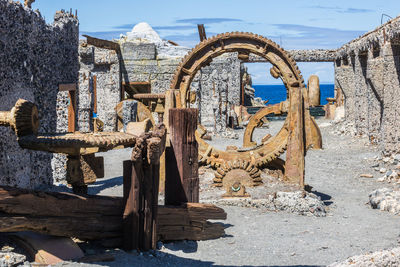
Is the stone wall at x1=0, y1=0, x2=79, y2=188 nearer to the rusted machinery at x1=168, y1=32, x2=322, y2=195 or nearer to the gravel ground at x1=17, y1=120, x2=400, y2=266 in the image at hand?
the gravel ground at x1=17, y1=120, x2=400, y2=266

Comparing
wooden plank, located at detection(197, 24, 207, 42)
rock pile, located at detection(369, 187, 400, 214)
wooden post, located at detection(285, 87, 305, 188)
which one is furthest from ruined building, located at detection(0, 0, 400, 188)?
rock pile, located at detection(369, 187, 400, 214)

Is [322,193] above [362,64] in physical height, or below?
below

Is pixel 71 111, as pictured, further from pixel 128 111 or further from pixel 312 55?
pixel 312 55

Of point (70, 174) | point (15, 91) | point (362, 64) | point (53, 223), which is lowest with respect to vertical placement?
point (53, 223)

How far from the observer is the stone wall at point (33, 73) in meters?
7.06

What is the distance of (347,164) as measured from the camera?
12.9 metres

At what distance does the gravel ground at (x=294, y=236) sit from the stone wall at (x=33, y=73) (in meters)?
1.46

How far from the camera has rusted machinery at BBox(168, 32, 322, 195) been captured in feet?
29.3

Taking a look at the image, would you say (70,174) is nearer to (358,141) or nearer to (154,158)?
(154,158)

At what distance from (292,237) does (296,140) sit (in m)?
2.58

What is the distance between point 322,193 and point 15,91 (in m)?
5.26

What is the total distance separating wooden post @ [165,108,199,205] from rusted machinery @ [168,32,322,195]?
8.38 ft

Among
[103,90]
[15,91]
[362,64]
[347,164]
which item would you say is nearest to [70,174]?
[15,91]

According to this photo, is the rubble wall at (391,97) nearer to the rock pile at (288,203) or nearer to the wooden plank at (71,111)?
the rock pile at (288,203)
